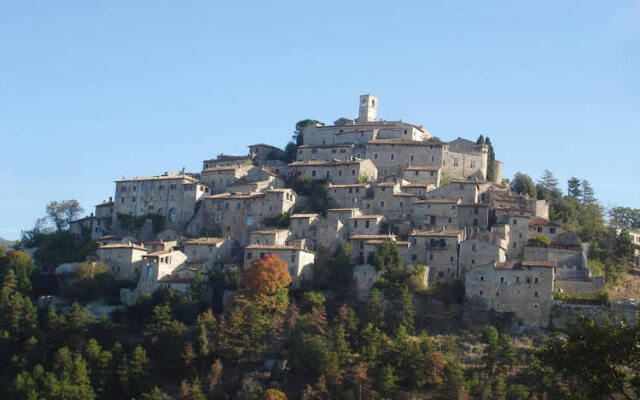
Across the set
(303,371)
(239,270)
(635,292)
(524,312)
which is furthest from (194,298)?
(635,292)

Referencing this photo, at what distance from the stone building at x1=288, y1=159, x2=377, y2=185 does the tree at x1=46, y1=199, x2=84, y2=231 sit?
23667 millimetres

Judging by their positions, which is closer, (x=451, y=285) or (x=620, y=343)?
(x=620, y=343)

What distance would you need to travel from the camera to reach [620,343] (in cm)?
2852

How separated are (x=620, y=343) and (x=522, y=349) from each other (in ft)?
107

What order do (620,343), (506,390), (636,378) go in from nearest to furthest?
1. (636,378)
2. (620,343)
3. (506,390)

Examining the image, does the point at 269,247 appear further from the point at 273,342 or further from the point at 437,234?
the point at 437,234

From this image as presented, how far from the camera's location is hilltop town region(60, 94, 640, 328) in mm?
64312

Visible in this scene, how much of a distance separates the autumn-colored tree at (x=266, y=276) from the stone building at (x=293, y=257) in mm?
1047

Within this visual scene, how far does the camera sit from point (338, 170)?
267 feet

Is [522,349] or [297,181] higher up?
[297,181]

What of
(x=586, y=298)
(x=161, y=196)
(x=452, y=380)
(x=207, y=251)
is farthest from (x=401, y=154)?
(x=452, y=380)

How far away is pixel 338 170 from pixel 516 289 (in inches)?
902

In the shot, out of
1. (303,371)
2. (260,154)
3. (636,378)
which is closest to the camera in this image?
(636,378)

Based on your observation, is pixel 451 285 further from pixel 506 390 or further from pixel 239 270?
pixel 239 270
